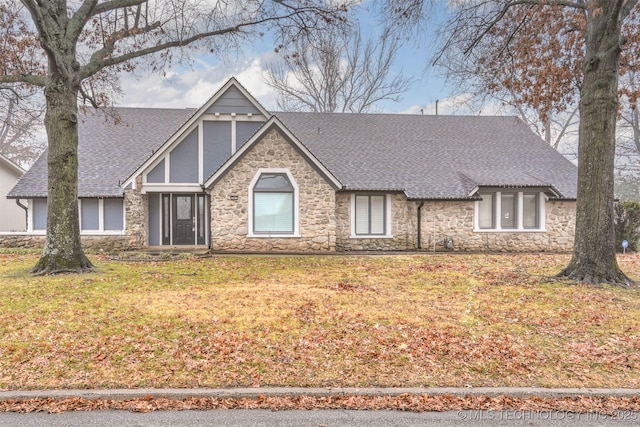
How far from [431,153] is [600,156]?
34.3 ft

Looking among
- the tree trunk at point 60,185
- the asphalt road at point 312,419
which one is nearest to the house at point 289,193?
the tree trunk at point 60,185

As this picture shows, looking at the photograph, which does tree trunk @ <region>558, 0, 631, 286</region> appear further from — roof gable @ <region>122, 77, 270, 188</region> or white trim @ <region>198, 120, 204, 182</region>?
white trim @ <region>198, 120, 204, 182</region>

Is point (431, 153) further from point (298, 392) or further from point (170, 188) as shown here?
point (298, 392)

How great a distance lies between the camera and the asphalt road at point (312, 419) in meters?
3.63

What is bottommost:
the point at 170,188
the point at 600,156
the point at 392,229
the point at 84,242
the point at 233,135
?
the point at 84,242

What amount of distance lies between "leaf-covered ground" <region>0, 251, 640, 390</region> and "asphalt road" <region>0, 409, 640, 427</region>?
43 cm

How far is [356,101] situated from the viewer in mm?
29875

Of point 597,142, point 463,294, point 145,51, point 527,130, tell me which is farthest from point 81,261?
point 527,130

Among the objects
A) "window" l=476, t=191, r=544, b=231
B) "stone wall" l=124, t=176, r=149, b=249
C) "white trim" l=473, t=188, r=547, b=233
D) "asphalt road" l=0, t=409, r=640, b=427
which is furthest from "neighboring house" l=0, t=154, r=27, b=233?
"window" l=476, t=191, r=544, b=231

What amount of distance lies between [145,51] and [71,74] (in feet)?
7.19

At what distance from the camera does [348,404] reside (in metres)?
3.92

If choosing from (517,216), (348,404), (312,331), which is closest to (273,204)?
(312,331)

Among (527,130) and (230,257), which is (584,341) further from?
(527,130)

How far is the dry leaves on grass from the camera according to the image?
3869mm
